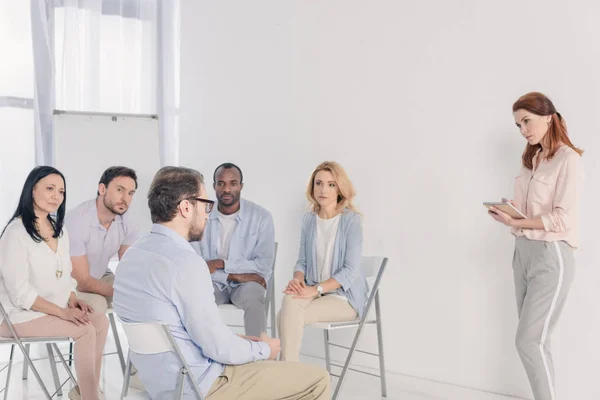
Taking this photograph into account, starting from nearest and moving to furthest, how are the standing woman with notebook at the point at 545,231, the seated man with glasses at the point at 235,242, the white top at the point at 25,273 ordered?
the standing woman with notebook at the point at 545,231 → the white top at the point at 25,273 → the seated man with glasses at the point at 235,242

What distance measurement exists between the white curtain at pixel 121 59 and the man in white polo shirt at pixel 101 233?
3.93ft

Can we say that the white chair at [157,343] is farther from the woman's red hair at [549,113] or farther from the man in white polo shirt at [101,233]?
the woman's red hair at [549,113]

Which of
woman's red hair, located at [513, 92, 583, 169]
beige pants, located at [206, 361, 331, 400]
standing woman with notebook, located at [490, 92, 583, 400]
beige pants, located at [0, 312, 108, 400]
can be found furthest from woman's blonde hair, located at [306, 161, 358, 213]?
beige pants, located at [206, 361, 331, 400]

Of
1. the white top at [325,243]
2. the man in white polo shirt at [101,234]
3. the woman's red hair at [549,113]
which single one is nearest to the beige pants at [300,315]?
the white top at [325,243]

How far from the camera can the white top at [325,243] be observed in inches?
166

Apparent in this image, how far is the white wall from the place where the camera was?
3807 millimetres

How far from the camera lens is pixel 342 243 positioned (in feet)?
13.6

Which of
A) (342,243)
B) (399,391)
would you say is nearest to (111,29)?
(342,243)

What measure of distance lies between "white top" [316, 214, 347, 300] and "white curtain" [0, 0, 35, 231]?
91.7 inches

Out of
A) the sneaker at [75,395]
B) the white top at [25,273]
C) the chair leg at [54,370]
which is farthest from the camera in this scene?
the chair leg at [54,370]

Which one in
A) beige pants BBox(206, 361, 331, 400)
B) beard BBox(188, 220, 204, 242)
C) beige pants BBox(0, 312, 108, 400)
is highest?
beard BBox(188, 220, 204, 242)

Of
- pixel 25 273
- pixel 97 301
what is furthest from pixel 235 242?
pixel 25 273

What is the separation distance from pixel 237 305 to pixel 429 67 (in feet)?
6.22

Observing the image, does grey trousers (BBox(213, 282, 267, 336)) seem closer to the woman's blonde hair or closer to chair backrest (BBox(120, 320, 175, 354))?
the woman's blonde hair
